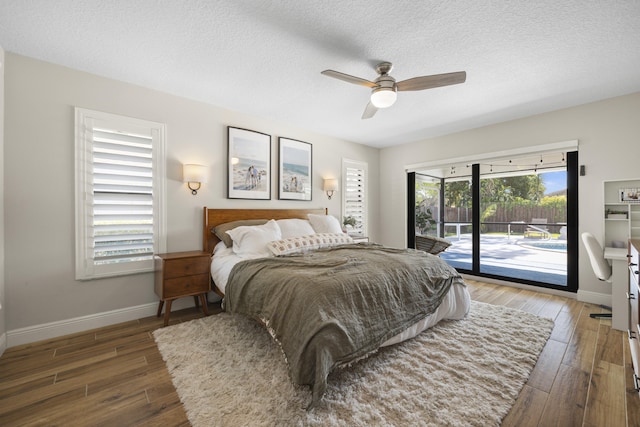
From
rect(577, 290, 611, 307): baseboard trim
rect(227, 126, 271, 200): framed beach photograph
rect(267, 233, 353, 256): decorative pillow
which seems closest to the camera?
rect(267, 233, 353, 256): decorative pillow

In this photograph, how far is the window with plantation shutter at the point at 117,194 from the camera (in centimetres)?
258

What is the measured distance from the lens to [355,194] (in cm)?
523

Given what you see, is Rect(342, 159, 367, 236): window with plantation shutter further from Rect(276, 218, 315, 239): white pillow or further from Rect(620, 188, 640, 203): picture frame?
Rect(620, 188, 640, 203): picture frame

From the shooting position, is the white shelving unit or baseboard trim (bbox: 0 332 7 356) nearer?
baseboard trim (bbox: 0 332 7 356)

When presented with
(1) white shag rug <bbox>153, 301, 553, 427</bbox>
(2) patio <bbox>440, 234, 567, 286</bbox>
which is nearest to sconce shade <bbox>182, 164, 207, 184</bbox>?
(1) white shag rug <bbox>153, 301, 553, 427</bbox>

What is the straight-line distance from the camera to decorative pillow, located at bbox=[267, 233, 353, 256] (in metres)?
2.87

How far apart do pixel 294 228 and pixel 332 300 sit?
1.88 meters

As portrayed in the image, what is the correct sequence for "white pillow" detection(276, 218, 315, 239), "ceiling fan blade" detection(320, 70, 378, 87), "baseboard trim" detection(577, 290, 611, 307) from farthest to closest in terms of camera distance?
"white pillow" detection(276, 218, 315, 239) → "baseboard trim" detection(577, 290, 611, 307) → "ceiling fan blade" detection(320, 70, 378, 87)

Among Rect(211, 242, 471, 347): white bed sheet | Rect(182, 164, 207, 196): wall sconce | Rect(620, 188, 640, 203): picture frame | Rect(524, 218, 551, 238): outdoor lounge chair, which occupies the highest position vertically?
Rect(182, 164, 207, 196): wall sconce

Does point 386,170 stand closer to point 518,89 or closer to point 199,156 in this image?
point 518,89

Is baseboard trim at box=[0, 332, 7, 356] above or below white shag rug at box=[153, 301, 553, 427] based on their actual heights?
above

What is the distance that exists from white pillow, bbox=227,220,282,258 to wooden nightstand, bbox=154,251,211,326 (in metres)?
0.35

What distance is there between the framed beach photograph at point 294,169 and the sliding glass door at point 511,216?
7.70ft

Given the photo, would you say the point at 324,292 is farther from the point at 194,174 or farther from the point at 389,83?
the point at 194,174
